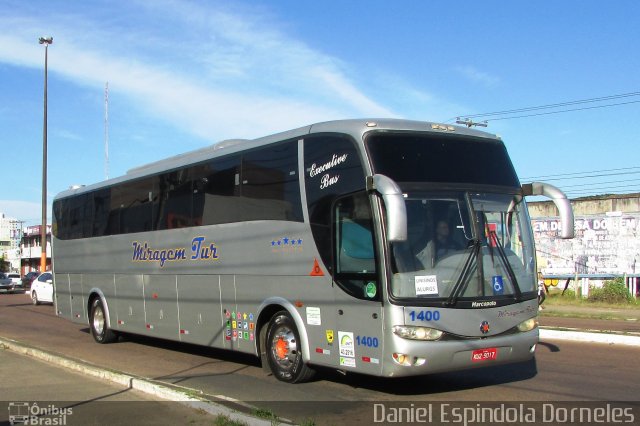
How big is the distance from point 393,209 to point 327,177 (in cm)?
190

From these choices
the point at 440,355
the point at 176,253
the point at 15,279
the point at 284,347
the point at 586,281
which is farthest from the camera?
the point at 15,279

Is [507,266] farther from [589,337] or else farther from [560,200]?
[589,337]

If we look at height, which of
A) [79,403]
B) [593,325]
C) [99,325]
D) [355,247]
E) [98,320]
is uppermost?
[355,247]

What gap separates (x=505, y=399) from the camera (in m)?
8.18

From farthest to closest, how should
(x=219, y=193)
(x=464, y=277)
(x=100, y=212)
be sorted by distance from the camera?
(x=100, y=212), (x=219, y=193), (x=464, y=277)

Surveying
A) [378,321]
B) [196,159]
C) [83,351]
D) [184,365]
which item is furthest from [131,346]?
[378,321]

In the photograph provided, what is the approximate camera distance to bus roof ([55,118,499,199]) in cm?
852

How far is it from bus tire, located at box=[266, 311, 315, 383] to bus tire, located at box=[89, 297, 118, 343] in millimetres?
6761

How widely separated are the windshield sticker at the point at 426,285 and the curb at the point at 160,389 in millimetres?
2191

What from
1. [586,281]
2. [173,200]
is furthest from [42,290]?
[586,281]

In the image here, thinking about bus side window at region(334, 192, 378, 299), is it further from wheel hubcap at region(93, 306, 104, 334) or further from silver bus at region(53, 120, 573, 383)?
wheel hubcap at region(93, 306, 104, 334)

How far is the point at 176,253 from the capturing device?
12.4 meters

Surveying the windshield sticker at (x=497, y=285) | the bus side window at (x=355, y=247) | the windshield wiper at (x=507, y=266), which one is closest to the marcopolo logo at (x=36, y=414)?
the bus side window at (x=355, y=247)

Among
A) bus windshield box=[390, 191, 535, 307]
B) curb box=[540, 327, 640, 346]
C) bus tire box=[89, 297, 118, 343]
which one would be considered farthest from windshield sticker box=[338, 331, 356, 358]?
bus tire box=[89, 297, 118, 343]
